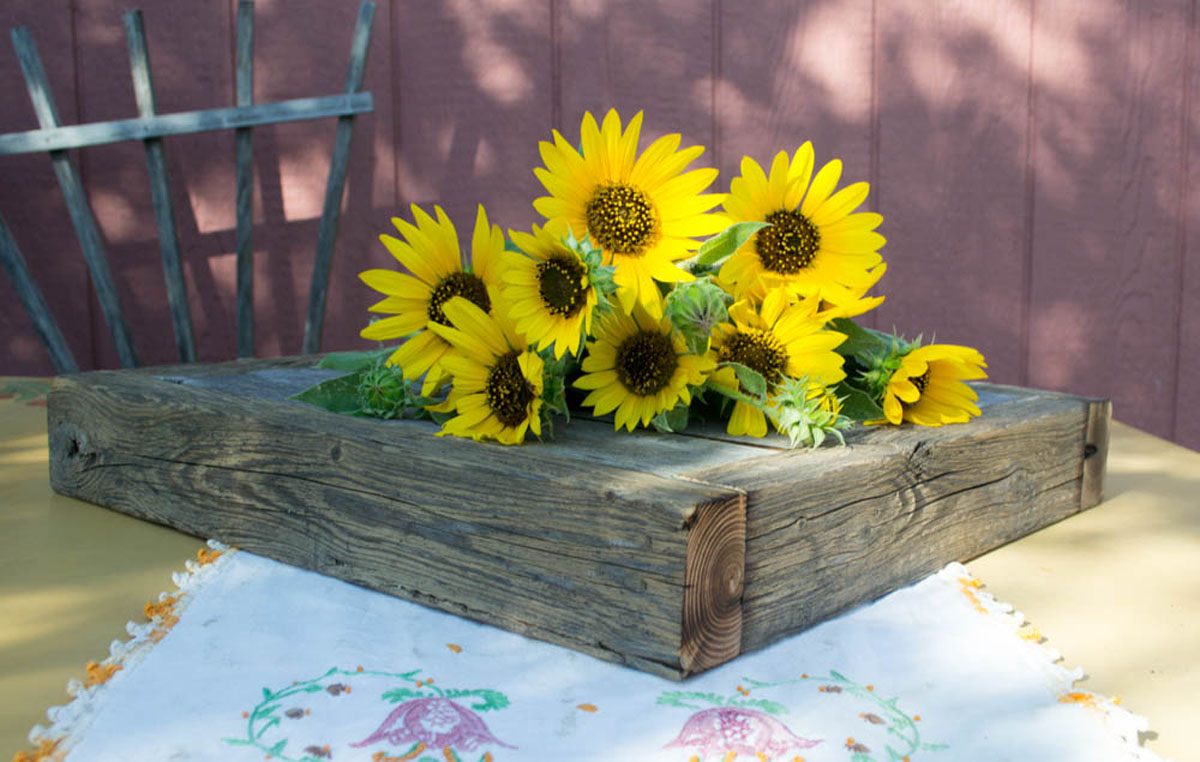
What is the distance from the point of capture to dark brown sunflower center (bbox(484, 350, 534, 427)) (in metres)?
0.98

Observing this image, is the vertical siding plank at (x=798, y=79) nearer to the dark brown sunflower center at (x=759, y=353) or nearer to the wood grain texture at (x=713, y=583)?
the dark brown sunflower center at (x=759, y=353)

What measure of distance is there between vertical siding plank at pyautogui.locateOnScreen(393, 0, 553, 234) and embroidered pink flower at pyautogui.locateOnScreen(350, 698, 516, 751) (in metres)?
1.53

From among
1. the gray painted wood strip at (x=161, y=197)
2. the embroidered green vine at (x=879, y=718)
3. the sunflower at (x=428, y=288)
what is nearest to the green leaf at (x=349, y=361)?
the sunflower at (x=428, y=288)

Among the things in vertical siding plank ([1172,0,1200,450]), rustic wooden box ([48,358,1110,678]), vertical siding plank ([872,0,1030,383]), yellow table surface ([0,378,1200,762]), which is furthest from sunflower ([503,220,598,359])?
vertical siding plank ([1172,0,1200,450])

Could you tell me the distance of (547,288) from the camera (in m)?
0.93

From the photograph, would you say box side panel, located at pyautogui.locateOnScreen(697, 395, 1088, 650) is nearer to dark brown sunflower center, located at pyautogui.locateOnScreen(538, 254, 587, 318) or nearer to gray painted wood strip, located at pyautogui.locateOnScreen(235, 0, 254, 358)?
dark brown sunflower center, located at pyautogui.locateOnScreen(538, 254, 587, 318)

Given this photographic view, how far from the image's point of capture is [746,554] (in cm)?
85

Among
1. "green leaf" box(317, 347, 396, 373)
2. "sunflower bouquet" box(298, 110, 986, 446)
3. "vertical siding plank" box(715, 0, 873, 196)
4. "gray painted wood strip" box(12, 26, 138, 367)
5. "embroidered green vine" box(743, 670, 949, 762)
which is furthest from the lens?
"vertical siding plank" box(715, 0, 873, 196)

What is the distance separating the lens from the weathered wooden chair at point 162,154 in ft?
6.64

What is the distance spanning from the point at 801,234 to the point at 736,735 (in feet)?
1.66

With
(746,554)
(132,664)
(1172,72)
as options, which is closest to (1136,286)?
(1172,72)

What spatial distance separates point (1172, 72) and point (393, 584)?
1763 mm

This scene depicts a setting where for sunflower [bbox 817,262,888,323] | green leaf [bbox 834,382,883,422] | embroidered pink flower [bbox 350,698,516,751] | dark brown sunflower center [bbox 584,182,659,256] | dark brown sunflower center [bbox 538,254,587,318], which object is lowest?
embroidered pink flower [bbox 350,698,516,751]

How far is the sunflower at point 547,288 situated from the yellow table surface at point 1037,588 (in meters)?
0.43
